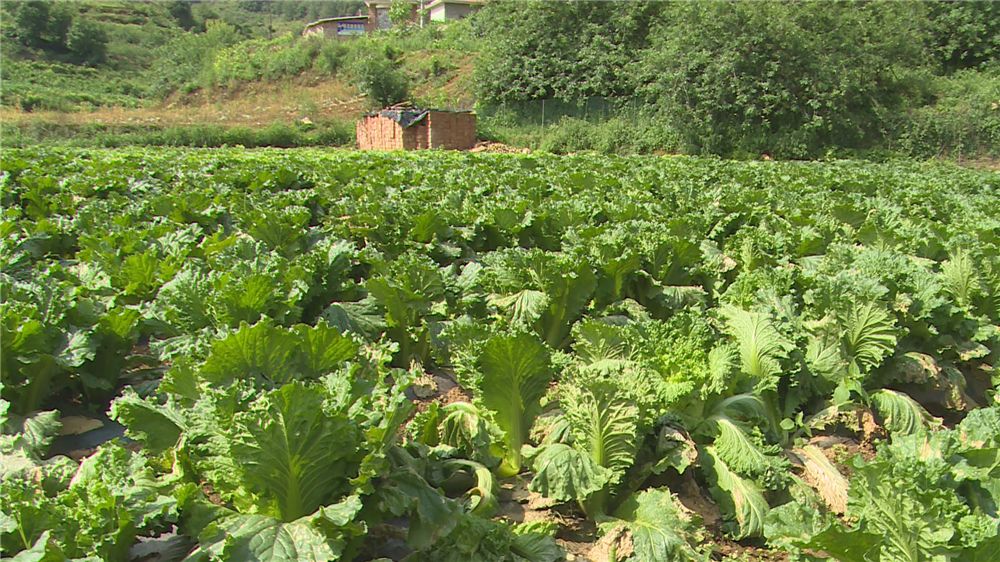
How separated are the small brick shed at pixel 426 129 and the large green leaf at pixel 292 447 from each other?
104 feet

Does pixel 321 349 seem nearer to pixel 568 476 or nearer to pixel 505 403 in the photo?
pixel 505 403

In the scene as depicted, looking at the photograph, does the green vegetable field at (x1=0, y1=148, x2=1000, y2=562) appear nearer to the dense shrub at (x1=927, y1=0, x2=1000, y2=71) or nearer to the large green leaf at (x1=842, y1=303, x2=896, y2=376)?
the large green leaf at (x1=842, y1=303, x2=896, y2=376)

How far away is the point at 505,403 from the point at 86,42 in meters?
88.2

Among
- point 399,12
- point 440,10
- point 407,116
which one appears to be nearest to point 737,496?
point 407,116

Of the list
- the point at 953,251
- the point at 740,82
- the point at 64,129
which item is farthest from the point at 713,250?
the point at 64,129

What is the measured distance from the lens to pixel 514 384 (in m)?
3.54

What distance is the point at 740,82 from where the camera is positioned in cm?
3181

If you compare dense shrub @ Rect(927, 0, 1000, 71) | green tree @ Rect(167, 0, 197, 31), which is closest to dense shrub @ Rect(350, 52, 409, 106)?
dense shrub @ Rect(927, 0, 1000, 71)

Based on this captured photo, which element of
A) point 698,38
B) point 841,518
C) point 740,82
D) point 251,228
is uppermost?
point 698,38

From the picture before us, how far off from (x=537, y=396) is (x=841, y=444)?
204 centimetres

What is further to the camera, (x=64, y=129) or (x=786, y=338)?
(x=64, y=129)

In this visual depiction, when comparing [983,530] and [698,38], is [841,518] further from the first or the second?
[698,38]

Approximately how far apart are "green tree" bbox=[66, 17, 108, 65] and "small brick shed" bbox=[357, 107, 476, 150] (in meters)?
56.2

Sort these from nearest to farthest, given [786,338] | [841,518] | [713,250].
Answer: [841,518] → [786,338] → [713,250]
